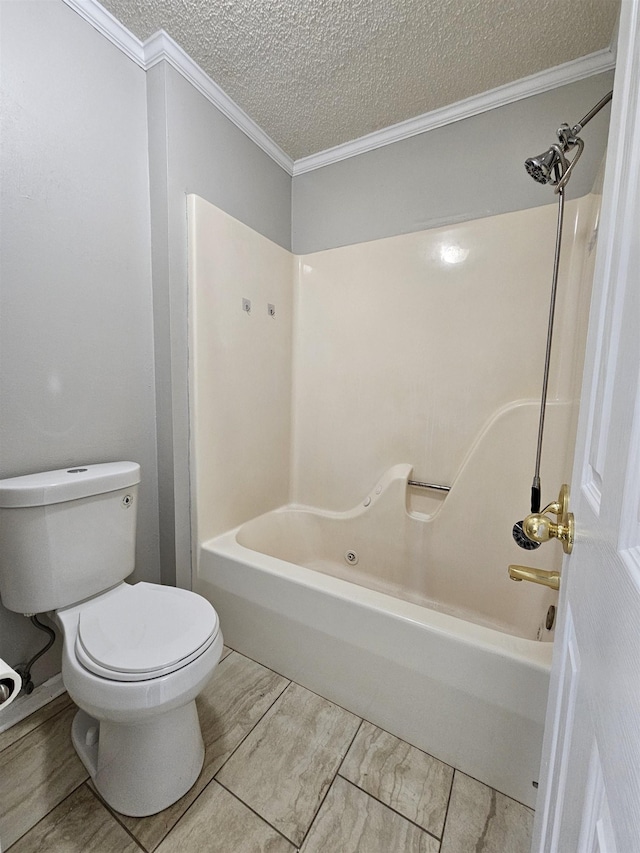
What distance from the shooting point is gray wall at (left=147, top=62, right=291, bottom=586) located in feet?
4.63

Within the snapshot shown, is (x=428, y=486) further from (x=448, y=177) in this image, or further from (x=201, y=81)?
(x=201, y=81)

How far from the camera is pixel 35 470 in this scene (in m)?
1.21

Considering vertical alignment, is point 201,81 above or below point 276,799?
above

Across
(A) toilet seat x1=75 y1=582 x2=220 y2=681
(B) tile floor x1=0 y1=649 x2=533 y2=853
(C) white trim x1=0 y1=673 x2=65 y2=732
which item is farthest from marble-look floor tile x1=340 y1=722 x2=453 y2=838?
(C) white trim x1=0 y1=673 x2=65 y2=732

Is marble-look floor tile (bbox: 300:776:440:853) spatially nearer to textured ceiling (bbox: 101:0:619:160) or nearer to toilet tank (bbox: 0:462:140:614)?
toilet tank (bbox: 0:462:140:614)

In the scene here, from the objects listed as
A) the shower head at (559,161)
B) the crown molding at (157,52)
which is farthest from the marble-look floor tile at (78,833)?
the crown molding at (157,52)

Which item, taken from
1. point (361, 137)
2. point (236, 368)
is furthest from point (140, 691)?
point (361, 137)

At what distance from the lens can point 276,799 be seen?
99 centimetres

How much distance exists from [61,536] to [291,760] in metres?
0.99

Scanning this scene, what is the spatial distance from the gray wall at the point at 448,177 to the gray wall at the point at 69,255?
918mm

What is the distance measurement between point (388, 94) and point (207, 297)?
1162 mm

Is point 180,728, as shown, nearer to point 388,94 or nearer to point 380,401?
point 380,401

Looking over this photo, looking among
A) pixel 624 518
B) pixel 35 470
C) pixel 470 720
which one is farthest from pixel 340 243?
pixel 470 720

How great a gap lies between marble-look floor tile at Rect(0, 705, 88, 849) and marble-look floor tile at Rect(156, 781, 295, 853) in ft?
1.15
